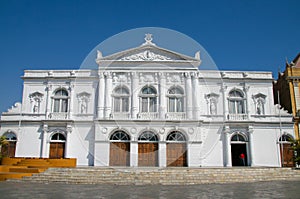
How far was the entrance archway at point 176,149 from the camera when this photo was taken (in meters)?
23.5

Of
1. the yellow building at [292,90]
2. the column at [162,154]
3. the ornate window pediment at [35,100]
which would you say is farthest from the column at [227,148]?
the ornate window pediment at [35,100]

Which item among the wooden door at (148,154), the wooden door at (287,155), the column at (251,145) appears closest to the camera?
the wooden door at (148,154)

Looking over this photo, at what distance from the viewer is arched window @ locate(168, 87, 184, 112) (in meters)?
24.5

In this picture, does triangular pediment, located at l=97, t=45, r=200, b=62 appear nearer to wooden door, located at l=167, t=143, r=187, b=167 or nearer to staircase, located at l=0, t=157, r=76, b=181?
wooden door, located at l=167, t=143, r=187, b=167

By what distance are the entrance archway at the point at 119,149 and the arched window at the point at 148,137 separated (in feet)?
3.98

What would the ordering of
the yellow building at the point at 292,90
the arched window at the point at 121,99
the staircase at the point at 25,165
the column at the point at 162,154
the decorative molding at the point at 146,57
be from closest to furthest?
the staircase at the point at 25,165 → the column at the point at 162,154 → the arched window at the point at 121,99 → the decorative molding at the point at 146,57 → the yellow building at the point at 292,90

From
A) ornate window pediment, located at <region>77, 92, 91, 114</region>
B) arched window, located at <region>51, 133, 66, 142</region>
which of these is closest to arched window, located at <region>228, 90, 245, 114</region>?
ornate window pediment, located at <region>77, 92, 91, 114</region>

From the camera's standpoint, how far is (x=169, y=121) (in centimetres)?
2330

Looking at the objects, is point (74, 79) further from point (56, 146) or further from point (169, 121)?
point (169, 121)

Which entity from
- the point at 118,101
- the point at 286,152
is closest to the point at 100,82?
the point at 118,101

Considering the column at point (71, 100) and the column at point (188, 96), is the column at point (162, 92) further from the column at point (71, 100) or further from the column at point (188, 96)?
the column at point (71, 100)

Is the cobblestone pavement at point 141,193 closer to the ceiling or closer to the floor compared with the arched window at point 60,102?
closer to the floor

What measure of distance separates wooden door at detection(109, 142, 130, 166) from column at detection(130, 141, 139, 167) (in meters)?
0.45

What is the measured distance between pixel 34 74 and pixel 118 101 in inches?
350
